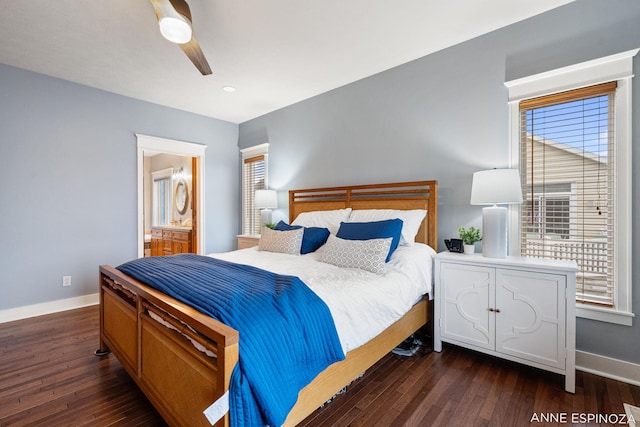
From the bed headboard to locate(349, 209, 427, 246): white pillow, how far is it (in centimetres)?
11

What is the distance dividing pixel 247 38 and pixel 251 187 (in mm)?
2784

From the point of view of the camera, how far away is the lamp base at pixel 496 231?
2275 mm

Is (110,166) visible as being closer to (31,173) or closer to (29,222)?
(31,173)

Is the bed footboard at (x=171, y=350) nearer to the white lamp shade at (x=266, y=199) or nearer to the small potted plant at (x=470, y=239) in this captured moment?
the small potted plant at (x=470, y=239)

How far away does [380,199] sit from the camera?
3232mm

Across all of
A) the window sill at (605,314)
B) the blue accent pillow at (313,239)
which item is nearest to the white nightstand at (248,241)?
the blue accent pillow at (313,239)

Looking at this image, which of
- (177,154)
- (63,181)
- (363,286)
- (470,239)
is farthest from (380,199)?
(63,181)

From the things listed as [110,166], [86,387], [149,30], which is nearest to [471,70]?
[149,30]

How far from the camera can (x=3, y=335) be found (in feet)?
9.18

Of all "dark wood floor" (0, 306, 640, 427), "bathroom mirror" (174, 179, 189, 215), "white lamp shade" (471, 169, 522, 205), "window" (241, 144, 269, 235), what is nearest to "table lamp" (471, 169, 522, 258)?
"white lamp shade" (471, 169, 522, 205)

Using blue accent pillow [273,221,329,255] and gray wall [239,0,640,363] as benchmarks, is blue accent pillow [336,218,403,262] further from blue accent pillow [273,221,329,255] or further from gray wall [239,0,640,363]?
gray wall [239,0,640,363]

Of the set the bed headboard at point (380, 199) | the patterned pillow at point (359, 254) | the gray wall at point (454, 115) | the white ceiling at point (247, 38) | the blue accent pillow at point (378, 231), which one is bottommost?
the patterned pillow at point (359, 254)

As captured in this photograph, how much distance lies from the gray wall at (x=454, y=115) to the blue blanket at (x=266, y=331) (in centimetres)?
192

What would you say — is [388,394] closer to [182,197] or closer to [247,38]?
[247,38]
